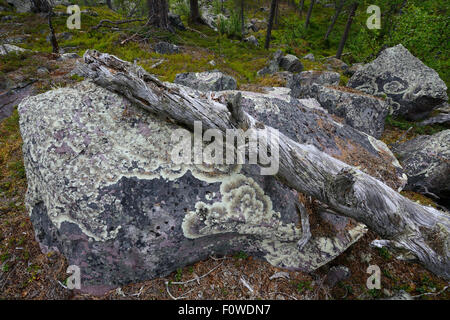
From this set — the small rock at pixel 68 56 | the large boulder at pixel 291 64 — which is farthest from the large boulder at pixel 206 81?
the large boulder at pixel 291 64

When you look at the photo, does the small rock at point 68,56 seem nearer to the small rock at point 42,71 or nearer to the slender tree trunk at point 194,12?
the small rock at point 42,71

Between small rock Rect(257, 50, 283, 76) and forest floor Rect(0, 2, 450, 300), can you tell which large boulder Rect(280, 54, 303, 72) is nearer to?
small rock Rect(257, 50, 283, 76)

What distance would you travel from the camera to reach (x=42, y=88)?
968 centimetres

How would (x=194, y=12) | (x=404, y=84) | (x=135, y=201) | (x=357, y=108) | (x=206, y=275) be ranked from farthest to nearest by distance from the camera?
(x=194, y=12) → (x=404, y=84) → (x=357, y=108) → (x=206, y=275) → (x=135, y=201)

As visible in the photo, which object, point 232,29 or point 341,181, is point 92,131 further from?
point 232,29

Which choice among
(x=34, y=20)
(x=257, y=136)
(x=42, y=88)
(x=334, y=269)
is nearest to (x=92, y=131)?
(x=257, y=136)

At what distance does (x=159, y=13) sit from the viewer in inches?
657

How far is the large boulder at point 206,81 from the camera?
10.6 m

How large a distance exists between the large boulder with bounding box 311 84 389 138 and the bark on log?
491cm

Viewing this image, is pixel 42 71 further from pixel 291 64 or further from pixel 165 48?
pixel 291 64

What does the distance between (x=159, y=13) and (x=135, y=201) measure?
17252 mm

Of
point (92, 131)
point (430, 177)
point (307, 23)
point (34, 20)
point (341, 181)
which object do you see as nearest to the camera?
point (341, 181)

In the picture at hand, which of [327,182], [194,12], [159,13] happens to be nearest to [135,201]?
[327,182]

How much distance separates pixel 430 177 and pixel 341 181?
5618 mm
